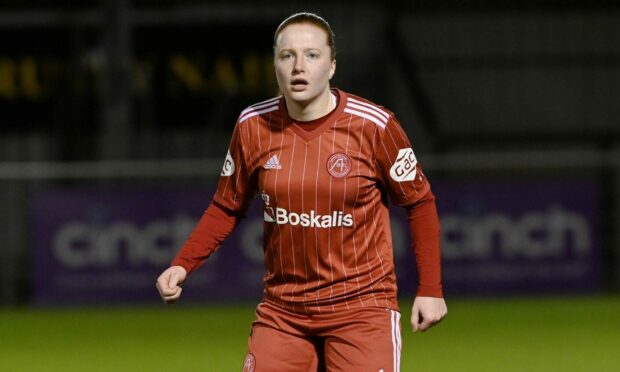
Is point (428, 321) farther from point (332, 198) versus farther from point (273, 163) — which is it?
point (273, 163)

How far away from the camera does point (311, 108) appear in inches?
191

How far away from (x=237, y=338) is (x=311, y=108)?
624 centimetres

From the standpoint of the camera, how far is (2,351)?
10.4m

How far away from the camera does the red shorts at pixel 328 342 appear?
4762mm

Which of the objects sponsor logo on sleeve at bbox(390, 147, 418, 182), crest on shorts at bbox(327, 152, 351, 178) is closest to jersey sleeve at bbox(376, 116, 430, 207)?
sponsor logo on sleeve at bbox(390, 147, 418, 182)

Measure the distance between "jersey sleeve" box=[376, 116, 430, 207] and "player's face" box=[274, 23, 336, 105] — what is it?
12.3 inches

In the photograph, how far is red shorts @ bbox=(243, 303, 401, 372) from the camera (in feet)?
15.6

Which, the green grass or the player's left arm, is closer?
the player's left arm

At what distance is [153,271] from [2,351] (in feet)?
10.3

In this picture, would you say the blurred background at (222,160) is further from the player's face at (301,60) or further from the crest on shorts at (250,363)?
the player's face at (301,60)

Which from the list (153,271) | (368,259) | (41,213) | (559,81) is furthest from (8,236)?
(368,259)

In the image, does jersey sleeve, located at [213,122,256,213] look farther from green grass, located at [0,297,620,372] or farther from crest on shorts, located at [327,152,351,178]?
Result: green grass, located at [0,297,620,372]

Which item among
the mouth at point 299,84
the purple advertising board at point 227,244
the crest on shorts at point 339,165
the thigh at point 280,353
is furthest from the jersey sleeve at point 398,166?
the purple advertising board at point 227,244

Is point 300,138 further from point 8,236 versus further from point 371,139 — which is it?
point 8,236
